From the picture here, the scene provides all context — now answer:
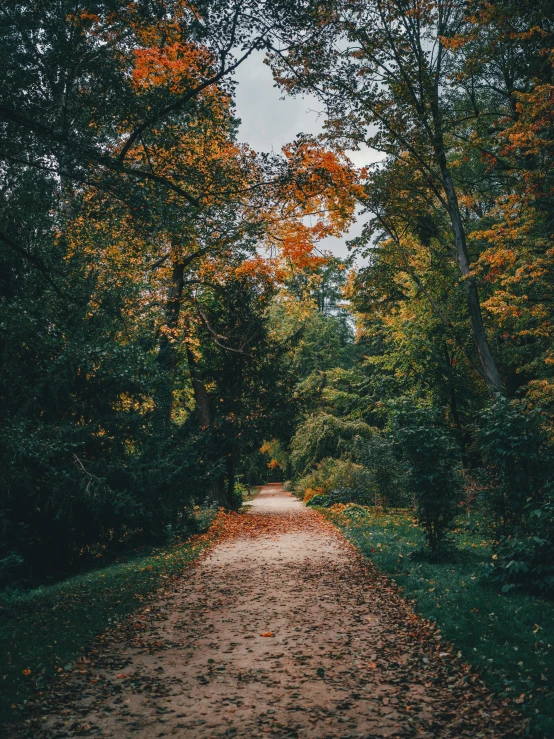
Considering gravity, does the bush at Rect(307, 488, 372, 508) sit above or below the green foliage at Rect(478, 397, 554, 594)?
below

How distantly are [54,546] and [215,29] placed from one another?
31.8ft

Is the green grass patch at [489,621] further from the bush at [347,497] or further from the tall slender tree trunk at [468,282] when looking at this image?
the bush at [347,497]

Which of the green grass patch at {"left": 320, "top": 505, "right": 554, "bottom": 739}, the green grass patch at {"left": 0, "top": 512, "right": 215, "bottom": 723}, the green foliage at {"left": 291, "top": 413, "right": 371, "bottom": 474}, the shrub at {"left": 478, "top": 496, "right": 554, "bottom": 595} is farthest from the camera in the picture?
→ the green foliage at {"left": 291, "top": 413, "right": 371, "bottom": 474}

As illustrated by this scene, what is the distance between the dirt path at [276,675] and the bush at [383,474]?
8.94 m

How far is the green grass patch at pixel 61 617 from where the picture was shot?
4.16m

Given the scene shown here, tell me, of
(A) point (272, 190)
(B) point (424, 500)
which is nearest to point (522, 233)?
(A) point (272, 190)

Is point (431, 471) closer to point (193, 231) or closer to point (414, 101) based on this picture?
point (193, 231)

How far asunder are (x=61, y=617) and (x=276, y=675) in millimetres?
3082

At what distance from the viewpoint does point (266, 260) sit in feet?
47.0

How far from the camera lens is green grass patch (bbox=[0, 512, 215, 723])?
4.16 meters

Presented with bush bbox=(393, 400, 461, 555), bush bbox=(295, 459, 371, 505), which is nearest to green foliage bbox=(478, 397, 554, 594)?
bush bbox=(393, 400, 461, 555)

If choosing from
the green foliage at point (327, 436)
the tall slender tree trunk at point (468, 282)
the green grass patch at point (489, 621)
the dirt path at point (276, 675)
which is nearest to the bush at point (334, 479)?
the green foliage at point (327, 436)

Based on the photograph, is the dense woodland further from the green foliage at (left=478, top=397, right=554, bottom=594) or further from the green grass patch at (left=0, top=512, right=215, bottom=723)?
the green grass patch at (left=0, top=512, right=215, bottom=723)

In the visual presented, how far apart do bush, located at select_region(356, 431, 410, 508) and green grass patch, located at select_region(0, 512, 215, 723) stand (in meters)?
8.17
